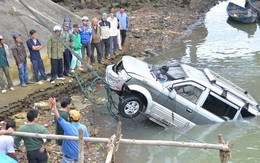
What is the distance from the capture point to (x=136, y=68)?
37.4ft

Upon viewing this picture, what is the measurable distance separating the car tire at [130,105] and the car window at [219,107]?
1.78m

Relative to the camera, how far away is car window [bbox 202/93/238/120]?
1082cm

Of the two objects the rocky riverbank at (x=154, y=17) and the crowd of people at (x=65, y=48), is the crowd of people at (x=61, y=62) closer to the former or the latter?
the crowd of people at (x=65, y=48)

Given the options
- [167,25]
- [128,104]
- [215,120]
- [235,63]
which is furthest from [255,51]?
[128,104]

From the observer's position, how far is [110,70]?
11.5m

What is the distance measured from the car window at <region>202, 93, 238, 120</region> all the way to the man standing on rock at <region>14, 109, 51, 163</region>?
5158mm

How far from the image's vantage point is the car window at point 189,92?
35.4 ft

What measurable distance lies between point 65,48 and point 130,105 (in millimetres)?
3442

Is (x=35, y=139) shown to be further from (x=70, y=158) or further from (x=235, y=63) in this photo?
(x=235, y=63)

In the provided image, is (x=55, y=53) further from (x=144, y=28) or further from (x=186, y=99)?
(x=144, y=28)

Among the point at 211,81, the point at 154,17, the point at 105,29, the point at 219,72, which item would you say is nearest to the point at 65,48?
the point at 105,29

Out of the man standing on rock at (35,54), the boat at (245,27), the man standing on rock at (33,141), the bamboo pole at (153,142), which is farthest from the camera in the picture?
the boat at (245,27)

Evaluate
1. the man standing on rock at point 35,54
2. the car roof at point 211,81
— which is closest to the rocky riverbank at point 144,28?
the man standing on rock at point 35,54

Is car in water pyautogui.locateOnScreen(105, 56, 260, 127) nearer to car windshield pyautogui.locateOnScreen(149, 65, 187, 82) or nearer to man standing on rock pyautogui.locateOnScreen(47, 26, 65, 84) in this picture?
car windshield pyautogui.locateOnScreen(149, 65, 187, 82)
